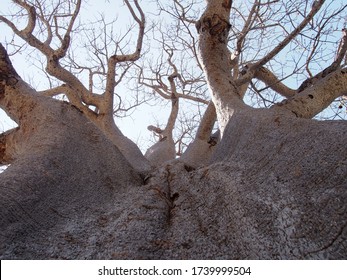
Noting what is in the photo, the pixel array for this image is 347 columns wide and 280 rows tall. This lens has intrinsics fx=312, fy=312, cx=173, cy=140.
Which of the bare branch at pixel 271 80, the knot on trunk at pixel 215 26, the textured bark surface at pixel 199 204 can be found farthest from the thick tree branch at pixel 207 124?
the textured bark surface at pixel 199 204

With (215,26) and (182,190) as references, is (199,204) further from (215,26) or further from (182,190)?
(215,26)

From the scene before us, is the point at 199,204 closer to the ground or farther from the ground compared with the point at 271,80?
closer to the ground

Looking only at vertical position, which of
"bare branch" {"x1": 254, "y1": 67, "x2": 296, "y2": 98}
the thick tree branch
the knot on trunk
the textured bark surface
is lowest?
the textured bark surface

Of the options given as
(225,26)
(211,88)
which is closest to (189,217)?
(211,88)

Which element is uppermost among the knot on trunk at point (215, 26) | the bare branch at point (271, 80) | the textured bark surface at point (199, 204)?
the knot on trunk at point (215, 26)

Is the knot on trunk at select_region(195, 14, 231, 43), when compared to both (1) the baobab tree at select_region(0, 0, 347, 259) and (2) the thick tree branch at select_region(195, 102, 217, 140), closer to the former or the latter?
(1) the baobab tree at select_region(0, 0, 347, 259)

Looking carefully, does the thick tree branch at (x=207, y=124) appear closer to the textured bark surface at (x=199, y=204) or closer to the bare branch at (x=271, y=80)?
the bare branch at (x=271, y=80)

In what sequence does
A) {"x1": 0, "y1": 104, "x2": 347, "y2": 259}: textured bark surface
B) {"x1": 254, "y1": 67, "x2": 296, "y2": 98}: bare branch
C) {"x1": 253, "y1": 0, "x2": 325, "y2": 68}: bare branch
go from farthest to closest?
{"x1": 254, "y1": 67, "x2": 296, "y2": 98}: bare branch < {"x1": 253, "y1": 0, "x2": 325, "y2": 68}: bare branch < {"x1": 0, "y1": 104, "x2": 347, "y2": 259}: textured bark surface

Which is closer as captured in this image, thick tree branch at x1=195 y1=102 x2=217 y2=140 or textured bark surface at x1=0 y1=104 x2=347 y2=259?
textured bark surface at x1=0 y1=104 x2=347 y2=259

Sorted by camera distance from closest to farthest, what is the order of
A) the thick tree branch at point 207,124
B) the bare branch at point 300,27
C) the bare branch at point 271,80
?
the bare branch at point 300,27 → the bare branch at point 271,80 → the thick tree branch at point 207,124

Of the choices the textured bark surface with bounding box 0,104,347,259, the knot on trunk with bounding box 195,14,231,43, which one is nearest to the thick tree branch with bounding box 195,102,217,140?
the knot on trunk with bounding box 195,14,231,43

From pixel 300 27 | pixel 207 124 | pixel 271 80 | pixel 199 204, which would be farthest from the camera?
pixel 207 124

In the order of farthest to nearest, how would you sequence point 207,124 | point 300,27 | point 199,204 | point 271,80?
point 207,124 → point 271,80 → point 300,27 → point 199,204

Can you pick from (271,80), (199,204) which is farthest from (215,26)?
(199,204)
